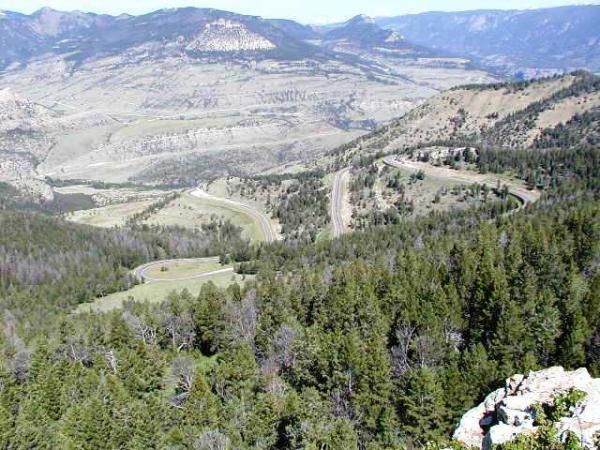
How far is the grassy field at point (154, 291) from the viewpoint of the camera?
18125 cm

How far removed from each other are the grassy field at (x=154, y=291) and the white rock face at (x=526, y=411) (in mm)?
135046

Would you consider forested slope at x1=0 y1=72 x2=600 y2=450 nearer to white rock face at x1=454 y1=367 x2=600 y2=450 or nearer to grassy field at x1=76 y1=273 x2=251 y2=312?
white rock face at x1=454 y1=367 x2=600 y2=450

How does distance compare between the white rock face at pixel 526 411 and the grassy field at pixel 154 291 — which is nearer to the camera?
the white rock face at pixel 526 411

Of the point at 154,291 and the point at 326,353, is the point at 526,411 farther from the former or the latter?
the point at 154,291

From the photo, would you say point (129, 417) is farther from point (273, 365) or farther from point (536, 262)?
point (536, 262)

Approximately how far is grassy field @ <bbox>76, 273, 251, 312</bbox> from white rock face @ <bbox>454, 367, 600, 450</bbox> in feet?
443

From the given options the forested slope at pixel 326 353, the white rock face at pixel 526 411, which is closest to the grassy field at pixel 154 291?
the forested slope at pixel 326 353

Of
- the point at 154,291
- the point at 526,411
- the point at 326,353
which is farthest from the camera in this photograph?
the point at 154,291

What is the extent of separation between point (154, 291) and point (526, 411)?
15643 cm

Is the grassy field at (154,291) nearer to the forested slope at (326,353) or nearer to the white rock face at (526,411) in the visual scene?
the forested slope at (326,353)

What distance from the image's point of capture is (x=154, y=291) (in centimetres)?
18950

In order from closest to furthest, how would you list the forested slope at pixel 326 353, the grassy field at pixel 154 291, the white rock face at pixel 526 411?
the white rock face at pixel 526 411, the forested slope at pixel 326 353, the grassy field at pixel 154 291

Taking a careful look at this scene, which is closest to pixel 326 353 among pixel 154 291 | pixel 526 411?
pixel 526 411

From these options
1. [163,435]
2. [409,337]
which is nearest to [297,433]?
[163,435]
